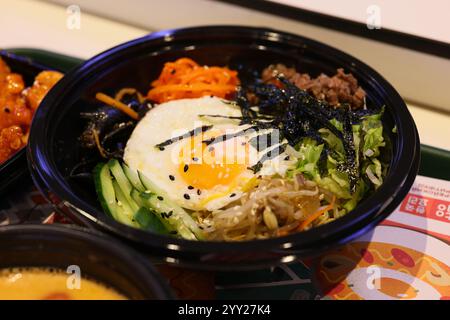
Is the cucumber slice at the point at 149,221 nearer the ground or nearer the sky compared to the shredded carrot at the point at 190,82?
nearer the ground

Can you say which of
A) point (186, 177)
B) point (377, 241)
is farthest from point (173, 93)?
point (377, 241)

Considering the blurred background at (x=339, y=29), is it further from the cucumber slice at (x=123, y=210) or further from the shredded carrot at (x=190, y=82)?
the cucumber slice at (x=123, y=210)

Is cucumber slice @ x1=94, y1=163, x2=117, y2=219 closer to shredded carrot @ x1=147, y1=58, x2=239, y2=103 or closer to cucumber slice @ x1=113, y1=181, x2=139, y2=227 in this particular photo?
cucumber slice @ x1=113, y1=181, x2=139, y2=227

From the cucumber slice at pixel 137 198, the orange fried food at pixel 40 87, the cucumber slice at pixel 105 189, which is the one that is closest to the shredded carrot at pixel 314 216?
the cucumber slice at pixel 137 198

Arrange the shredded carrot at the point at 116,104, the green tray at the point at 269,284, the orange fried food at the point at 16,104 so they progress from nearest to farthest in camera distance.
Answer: the green tray at the point at 269,284
the orange fried food at the point at 16,104
the shredded carrot at the point at 116,104

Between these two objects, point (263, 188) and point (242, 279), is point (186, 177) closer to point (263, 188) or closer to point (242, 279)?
point (263, 188)

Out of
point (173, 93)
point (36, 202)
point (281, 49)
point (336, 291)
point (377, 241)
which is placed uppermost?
point (281, 49)
